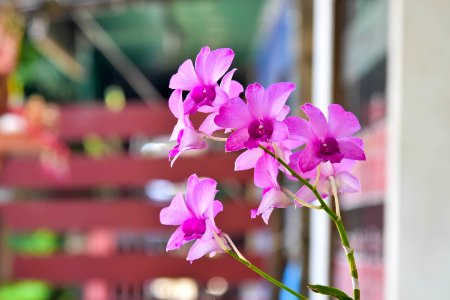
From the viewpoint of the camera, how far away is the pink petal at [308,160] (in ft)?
2.11

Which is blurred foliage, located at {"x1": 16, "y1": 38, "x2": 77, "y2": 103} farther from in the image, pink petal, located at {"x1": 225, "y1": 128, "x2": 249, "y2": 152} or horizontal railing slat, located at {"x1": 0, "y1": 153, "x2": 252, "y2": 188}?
pink petal, located at {"x1": 225, "y1": 128, "x2": 249, "y2": 152}

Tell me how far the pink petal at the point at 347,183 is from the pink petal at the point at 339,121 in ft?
0.28

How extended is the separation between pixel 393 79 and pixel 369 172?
93 centimetres

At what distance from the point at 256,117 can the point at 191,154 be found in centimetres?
639

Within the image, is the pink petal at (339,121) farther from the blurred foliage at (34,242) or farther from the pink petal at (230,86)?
the blurred foliage at (34,242)

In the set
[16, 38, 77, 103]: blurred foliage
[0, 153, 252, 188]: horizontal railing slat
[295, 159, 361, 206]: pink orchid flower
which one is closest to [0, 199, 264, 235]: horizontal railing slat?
[0, 153, 252, 188]: horizontal railing slat

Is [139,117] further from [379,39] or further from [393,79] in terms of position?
[393,79]

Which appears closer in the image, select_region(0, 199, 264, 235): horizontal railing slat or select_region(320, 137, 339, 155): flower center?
select_region(320, 137, 339, 155): flower center

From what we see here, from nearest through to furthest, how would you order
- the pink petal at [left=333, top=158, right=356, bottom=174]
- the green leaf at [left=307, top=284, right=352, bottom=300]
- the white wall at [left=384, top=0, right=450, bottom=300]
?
1. the green leaf at [left=307, top=284, right=352, bottom=300]
2. the pink petal at [left=333, top=158, right=356, bottom=174]
3. the white wall at [left=384, top=0, right=450, bottom=300]

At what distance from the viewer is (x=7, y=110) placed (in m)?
4.34

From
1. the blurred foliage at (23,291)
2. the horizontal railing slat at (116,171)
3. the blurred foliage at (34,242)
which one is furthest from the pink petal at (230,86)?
the blurred foliage at (34,242)

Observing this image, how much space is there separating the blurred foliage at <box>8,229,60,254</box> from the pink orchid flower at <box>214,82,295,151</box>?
658cm

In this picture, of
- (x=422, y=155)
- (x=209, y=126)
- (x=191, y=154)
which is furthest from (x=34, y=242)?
(x=209, y=126)

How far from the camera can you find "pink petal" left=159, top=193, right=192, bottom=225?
668 mm
